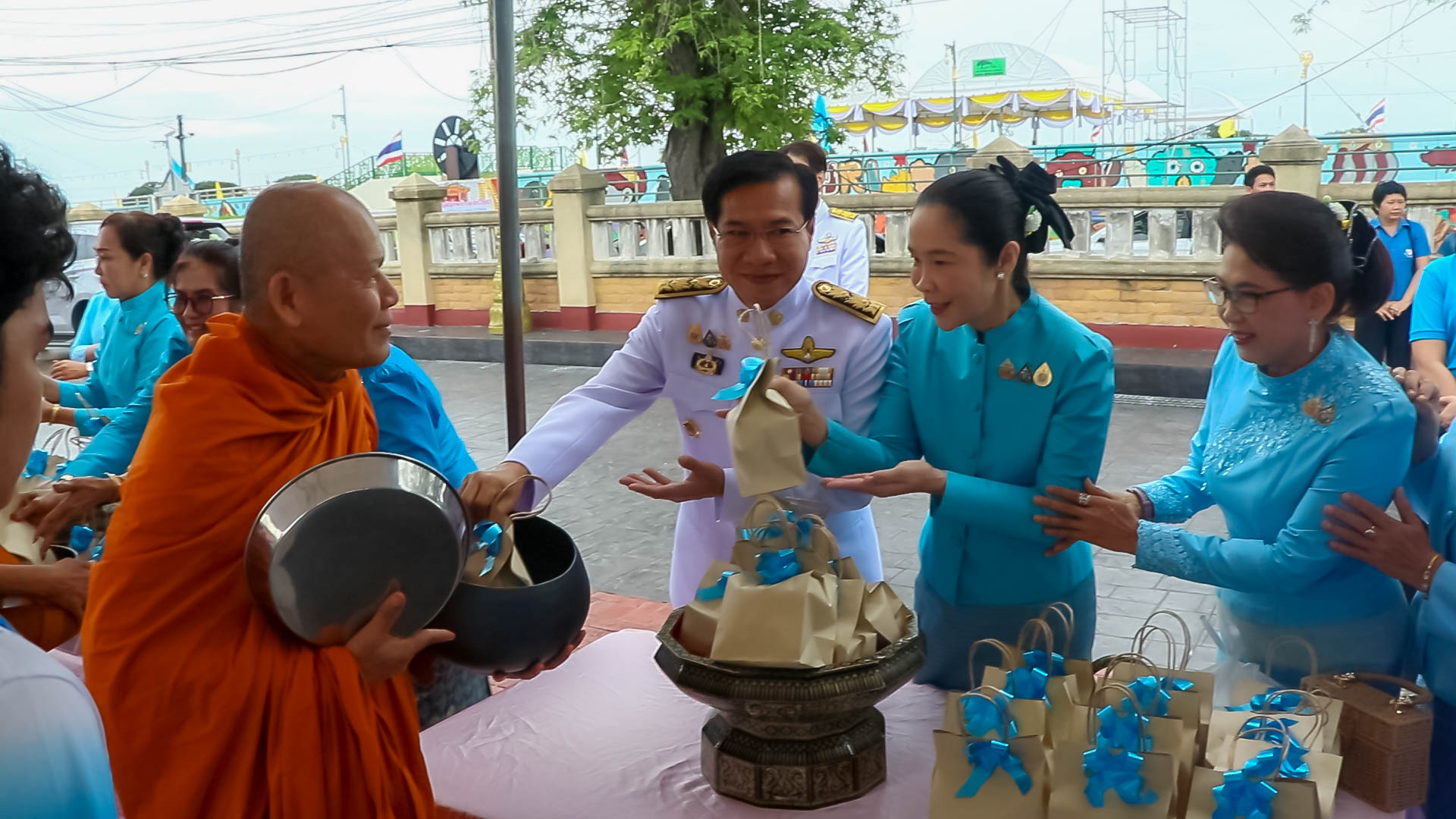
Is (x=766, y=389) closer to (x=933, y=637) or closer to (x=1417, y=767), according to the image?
(x=933, y=637)

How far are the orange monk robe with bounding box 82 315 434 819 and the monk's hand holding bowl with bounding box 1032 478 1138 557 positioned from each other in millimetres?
1064

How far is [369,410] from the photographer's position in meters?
1.77

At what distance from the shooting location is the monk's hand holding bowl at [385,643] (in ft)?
4.70

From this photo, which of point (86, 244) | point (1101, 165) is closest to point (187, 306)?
point (86, 244)

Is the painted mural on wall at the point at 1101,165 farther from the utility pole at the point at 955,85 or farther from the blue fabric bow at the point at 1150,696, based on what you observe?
the blue fabric bow at the point at 1150,696

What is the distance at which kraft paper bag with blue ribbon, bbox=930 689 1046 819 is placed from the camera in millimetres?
1359

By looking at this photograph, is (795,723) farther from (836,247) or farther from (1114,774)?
(836,247)

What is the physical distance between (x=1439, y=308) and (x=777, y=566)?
311cm

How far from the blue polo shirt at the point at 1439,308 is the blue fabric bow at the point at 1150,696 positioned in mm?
2831

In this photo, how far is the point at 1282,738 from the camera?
1.38 meters

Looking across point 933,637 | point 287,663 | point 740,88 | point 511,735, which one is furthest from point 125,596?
point 740,88

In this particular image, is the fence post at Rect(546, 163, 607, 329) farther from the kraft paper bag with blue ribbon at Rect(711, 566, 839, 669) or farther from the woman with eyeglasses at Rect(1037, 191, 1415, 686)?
the kraft paper bag with blue ribbon at Rect(711, 566, 839, 669)

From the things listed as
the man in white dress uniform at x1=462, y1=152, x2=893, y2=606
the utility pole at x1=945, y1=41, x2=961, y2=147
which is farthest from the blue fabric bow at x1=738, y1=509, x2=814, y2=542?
the utility pole at x1=945, y1=41, x2=961, y2=147

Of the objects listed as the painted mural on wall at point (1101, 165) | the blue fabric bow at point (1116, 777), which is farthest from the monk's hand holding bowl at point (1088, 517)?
the painted mural on wall at point (1101, 165)
